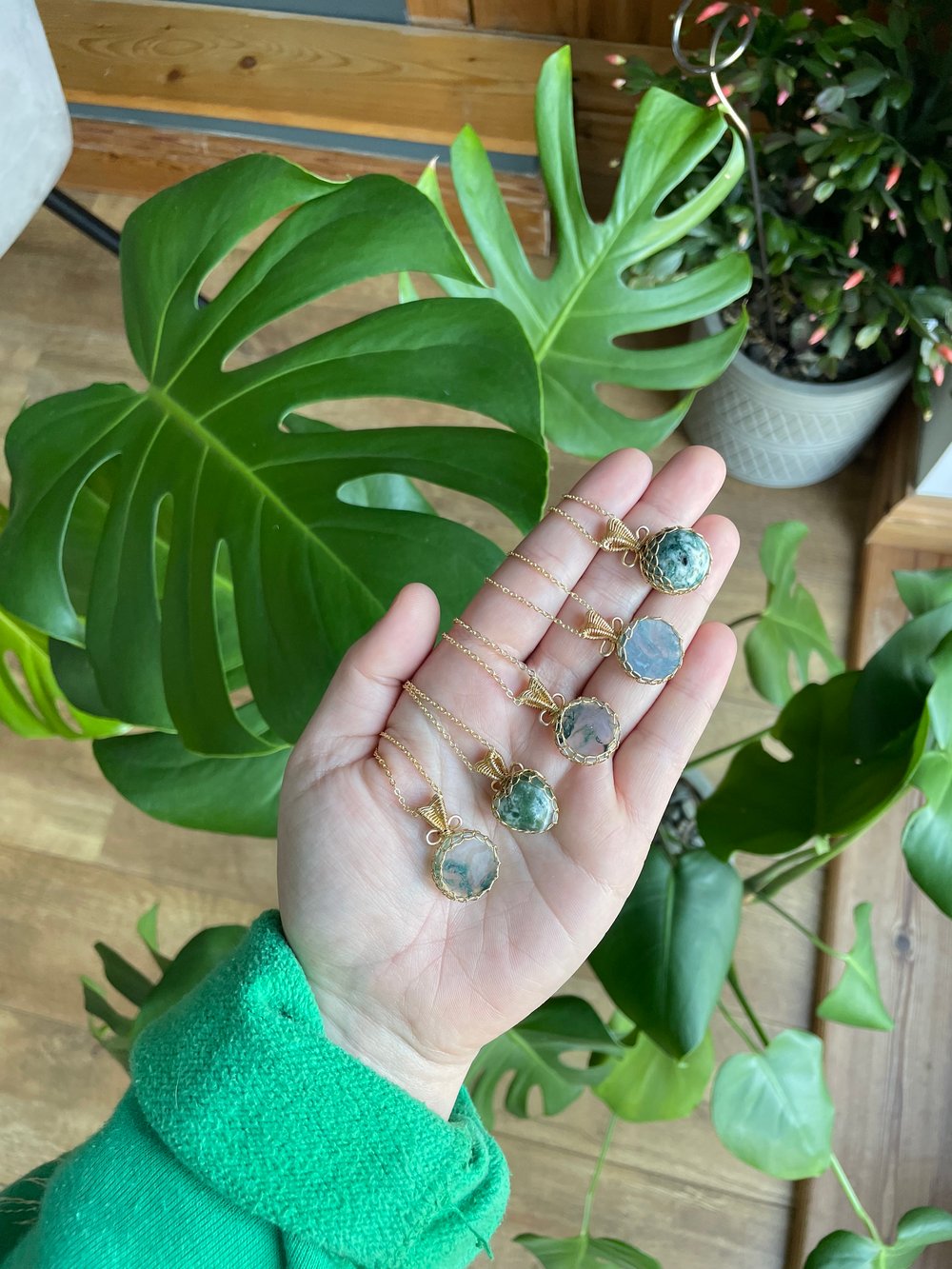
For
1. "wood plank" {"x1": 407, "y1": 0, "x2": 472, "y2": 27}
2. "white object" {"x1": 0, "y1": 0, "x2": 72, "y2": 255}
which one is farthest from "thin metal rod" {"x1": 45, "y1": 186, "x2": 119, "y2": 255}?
"wood plank" {"x1": 407, "y1": 0, "x2": 472, "y2": 27}

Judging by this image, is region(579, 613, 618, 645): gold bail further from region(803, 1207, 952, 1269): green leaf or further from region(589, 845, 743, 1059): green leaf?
region(803, 1207, 952, 1269): green leaf

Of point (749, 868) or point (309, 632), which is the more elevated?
point (309, 632)

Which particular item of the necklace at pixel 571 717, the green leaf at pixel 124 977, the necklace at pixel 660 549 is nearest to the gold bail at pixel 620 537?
the necklace at pixel 660 549

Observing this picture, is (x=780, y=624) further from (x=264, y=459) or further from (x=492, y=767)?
(x=264, y=459)

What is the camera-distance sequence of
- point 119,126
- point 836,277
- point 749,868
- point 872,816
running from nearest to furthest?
point 872,816 → point 836,277 → point 749,868 → point 119,126

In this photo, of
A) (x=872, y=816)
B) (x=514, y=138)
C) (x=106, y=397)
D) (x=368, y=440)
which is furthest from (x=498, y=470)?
(x=514, y=138)

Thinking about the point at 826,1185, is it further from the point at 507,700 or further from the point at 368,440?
the point at 368,440

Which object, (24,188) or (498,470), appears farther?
(24,188)

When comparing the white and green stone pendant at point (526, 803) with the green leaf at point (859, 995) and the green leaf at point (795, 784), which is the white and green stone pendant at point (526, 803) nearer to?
the green leaf at point (795, 784)
